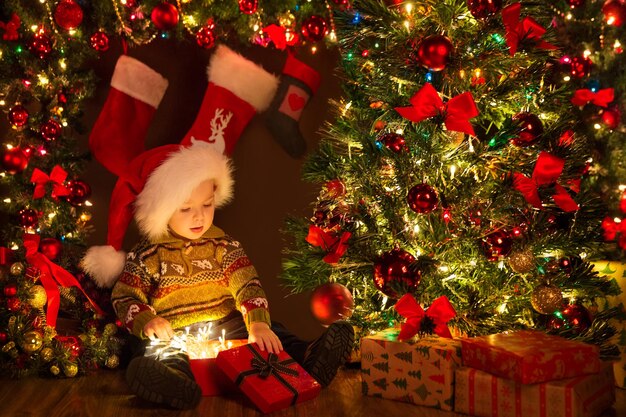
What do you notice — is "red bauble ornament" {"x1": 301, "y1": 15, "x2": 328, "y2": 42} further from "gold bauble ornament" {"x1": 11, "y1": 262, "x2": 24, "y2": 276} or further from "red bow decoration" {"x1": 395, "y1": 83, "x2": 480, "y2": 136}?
"gold bauble ornament" {"x1": 11, "y1": 262, "x2": 24, "y2": 276}

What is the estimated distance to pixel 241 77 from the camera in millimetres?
2881

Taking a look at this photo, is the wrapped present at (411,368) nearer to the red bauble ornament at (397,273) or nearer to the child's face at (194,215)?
the red bauble ornament at (397,273)

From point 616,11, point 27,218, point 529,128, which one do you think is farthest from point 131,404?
point 616,11

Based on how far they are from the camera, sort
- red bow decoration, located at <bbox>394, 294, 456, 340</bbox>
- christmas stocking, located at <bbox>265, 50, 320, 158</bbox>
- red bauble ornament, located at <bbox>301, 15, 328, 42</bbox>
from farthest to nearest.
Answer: christmas stocking, located at <bbox>265, 50, 320, 158</bbox> → red bauble ornament, located at <bbox>301, 15, 328, 42</bbox> → red bow decoration, located at <bbox>394, 294, 456, 340</bbox>

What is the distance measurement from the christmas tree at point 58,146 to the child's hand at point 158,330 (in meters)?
0.40

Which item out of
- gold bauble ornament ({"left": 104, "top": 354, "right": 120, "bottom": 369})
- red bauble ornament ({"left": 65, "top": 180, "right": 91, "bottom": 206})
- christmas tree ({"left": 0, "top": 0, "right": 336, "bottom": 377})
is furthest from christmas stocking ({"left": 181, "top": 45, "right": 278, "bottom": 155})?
gold bauble ornament ({"left": 104, "top": 354, "right": 120, "bottom": 369})

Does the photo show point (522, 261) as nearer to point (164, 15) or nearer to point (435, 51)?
point (435, 51)

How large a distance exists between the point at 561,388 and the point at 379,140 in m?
0.96

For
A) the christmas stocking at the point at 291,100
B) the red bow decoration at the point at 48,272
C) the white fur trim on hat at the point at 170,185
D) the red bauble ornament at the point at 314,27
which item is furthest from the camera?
the christmas stocking at the point at 291,100

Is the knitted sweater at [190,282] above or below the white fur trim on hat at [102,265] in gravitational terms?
above

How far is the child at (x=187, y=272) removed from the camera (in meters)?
2.35

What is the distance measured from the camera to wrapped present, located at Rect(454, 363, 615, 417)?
1932mm

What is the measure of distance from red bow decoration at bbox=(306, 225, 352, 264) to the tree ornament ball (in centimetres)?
9

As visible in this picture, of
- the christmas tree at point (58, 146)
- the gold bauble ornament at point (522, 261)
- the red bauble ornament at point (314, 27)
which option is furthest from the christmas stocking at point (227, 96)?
the gold bauble ornament at point (522, 261)
